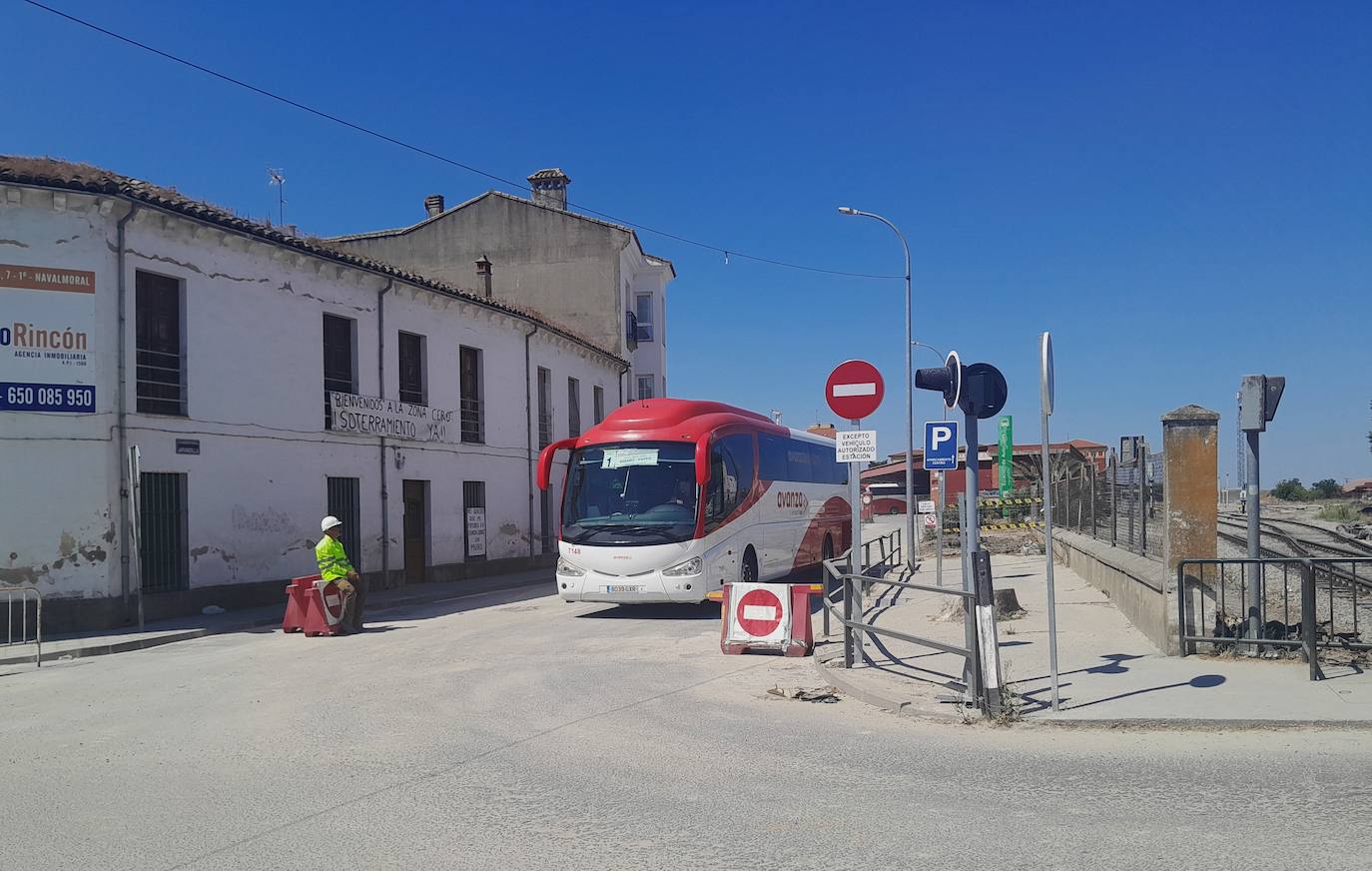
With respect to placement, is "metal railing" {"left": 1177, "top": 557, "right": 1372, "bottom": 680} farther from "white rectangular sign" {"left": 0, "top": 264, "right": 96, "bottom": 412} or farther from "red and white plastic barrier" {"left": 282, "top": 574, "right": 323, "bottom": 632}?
"white rectangular sign" {"left": 0, "top": 264, "right": 96, "bottom": 412}

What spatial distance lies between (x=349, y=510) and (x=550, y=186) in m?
23.2

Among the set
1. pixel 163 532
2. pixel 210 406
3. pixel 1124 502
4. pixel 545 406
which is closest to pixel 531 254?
pixel 545 406

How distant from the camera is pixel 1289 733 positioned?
719 cm

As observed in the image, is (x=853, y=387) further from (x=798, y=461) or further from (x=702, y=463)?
(x=798, y=461)

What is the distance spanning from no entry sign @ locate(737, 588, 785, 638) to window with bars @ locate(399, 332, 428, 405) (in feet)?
49.3

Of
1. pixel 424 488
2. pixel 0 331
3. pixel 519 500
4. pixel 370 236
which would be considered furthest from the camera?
pixel 370 236

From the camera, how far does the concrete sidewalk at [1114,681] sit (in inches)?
302

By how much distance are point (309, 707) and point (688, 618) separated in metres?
7.74

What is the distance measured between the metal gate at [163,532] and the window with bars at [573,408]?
1718 cm

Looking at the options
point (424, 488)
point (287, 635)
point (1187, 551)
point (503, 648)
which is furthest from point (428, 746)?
point (424, 488)

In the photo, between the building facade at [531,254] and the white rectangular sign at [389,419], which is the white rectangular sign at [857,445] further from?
the building facade at [531,254]

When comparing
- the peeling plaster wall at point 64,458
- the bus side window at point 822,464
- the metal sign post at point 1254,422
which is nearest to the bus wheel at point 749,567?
the bus side window at point 822,464

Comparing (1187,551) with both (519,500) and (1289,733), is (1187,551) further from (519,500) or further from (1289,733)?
(519,500)

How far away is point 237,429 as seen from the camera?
19047 millimetres
